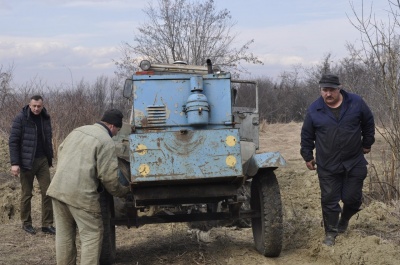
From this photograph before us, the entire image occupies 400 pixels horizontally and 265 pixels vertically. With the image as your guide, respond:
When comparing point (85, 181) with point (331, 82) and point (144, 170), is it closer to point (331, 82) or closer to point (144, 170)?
point (144, 170)

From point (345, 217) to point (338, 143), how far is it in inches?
34.4

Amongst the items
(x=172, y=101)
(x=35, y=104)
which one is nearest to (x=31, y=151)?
(x=35, y=104)

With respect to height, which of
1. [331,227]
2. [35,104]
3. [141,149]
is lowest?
[331,227]

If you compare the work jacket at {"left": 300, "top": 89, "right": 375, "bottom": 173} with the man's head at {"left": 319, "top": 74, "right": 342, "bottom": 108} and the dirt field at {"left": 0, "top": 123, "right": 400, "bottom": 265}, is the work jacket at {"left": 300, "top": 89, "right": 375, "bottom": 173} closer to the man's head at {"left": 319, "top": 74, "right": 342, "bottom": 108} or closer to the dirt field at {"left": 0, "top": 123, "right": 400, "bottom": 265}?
the man's head at {"left": 319, "top": 74, "right": 342, "bottom": 108}

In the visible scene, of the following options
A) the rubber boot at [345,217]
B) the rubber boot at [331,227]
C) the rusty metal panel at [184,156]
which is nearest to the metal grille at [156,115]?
the rusty metal panel at [184,156]

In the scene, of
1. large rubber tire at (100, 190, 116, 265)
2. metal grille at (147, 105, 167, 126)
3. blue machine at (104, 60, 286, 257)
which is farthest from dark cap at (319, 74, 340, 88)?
large rubber tire at (100, 190, 116, 265)

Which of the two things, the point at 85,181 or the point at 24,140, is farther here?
the point at 24,140

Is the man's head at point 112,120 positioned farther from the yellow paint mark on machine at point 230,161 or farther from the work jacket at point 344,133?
the work jacket at point 344,133

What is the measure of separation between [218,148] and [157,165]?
0.59 m

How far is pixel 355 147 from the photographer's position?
582 cm

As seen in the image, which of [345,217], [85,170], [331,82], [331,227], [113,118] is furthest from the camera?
[345,217]

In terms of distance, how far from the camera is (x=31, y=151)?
7785mm

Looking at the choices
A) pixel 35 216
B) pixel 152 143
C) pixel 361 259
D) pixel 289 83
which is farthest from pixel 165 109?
pixel 289 83

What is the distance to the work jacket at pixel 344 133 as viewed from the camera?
580cm
